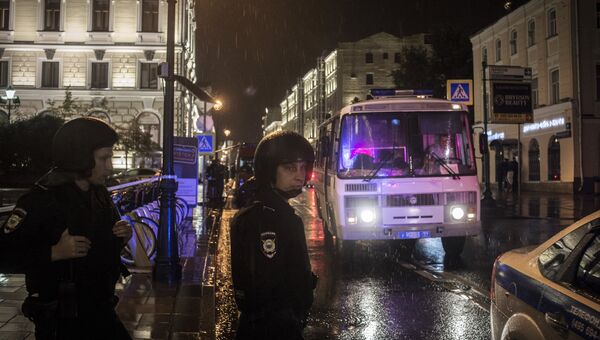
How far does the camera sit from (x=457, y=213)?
963 centimetres

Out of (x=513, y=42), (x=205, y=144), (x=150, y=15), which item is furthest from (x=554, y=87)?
(x=150, y=15)

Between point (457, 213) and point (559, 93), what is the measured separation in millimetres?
27434

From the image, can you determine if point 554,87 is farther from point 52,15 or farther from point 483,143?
point 52,15

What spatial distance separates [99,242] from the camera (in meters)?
Result: 2.75

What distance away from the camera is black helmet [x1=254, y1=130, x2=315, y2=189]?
2662mm

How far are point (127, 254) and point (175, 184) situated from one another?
Answer: 2.03 m

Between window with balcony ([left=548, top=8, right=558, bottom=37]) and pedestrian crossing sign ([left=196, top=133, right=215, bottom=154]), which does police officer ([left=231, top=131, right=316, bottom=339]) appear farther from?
window with balcony ([left=548, top=8, right=558, bottom=37])

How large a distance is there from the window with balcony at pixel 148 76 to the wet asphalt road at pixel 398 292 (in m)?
39.0

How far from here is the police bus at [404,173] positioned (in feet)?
31.4

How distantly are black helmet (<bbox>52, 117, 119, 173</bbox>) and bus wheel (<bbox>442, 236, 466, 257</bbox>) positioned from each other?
8745 millimetres

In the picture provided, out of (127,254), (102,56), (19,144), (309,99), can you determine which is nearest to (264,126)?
(309,99)

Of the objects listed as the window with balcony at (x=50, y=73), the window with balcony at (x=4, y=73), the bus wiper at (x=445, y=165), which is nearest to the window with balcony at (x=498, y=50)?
the bus wiper at (x=445, y=165)

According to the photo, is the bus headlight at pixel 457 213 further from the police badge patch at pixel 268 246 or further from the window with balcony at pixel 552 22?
the window with balcony at pixel 552 22

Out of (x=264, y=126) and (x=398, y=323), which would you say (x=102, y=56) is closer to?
(x=398, y=323)
